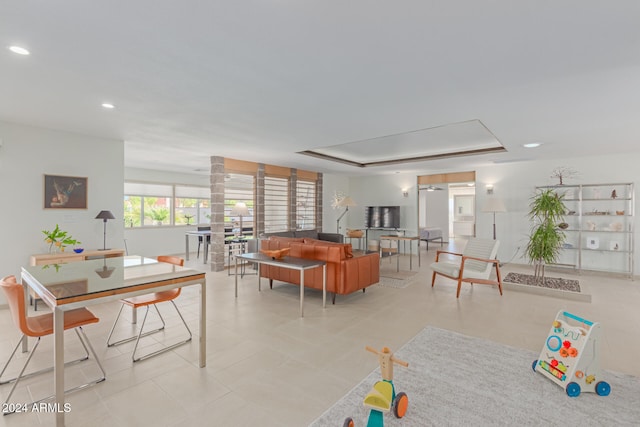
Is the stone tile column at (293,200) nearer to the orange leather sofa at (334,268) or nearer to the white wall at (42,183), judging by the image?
the orange leather sofa at (334,268)

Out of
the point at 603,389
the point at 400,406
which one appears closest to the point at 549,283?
the point at 603,389

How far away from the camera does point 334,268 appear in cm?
436

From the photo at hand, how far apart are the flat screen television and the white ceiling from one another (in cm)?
498

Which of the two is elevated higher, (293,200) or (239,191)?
(239,191)

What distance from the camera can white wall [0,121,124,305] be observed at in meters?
4.14

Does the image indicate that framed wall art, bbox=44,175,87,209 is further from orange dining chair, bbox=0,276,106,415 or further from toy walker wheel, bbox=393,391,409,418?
toy walker wheel, bbox=393,391,409,418

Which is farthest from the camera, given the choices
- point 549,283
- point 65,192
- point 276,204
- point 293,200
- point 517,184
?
point 293,200

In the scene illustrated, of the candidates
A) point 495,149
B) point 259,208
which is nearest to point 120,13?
point 259,208

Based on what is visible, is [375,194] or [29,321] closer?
[29,321]

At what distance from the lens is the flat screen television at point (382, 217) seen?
9.30 meters

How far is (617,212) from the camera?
622 centimetres

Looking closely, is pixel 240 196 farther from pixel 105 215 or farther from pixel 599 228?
pixel 599 228

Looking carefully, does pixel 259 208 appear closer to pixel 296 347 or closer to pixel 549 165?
pixel 296 347

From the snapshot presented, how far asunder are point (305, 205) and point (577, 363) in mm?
7287
